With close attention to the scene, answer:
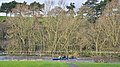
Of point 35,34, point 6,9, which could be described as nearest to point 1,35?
point 35,34

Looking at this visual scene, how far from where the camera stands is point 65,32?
5753 centimetres

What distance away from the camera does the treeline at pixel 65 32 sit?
55.8m

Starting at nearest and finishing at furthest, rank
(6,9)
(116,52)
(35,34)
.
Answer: (116,52) → (35,34) → (6,9)

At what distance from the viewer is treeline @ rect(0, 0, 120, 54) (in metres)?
55.8

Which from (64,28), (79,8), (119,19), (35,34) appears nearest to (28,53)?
(35,34)

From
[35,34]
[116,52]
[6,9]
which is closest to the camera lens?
[116,52]

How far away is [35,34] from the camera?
59.0 meters

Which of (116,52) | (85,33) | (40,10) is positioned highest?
(40,10)

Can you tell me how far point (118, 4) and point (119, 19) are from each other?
126 inches

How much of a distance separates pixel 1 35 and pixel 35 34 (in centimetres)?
810

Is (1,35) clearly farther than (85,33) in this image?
Yes

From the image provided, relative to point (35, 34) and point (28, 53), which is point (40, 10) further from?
point (28, 53)

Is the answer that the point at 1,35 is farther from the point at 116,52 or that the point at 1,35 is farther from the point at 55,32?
the point at 116,52

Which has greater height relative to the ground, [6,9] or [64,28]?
[6,9]
